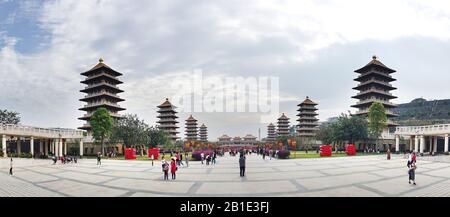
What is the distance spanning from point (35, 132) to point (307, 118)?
215 ft

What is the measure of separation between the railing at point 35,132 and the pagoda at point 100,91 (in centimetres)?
793

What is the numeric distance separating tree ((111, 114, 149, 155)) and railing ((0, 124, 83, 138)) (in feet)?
22.7

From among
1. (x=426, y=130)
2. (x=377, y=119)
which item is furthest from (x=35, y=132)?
(x=426, y=130)

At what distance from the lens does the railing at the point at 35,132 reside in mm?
34644

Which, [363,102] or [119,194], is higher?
[363,102]

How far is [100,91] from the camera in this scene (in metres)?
57.1

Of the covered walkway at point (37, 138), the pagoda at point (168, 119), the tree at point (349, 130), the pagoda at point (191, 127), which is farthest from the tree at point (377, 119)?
the pagoda at point (191, 127)

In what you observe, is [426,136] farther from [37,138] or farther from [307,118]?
[37,138]

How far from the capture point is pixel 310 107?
274 ft

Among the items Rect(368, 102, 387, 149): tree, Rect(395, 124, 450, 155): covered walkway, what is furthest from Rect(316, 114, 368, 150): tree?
Rect(395, 124, 450, 155): covered walkway
